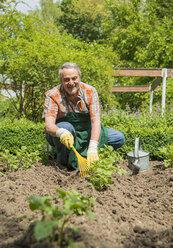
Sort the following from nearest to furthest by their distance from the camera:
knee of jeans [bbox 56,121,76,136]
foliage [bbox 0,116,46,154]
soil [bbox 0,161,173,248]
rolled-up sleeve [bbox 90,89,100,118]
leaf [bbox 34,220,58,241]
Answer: leaf [bbox 34,220,58,241] → soil [bbox 0,161,173,248] → knee of jeans [bbox 56,121,76,136] → rolled-up sleeve [bbox 90,89,100,118] → foliage [bbox 0,116,46,154]

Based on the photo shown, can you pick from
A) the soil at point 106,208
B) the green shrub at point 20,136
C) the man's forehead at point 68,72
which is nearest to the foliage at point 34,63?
the green shrub at point 20,136

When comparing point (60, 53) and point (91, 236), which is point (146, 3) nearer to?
point (60, 53)

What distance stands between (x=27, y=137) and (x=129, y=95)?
7.98m

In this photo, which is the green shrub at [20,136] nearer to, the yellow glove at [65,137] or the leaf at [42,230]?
the yellow glove at [65,137]

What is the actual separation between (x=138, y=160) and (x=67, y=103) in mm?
1150

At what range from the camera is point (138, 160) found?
9.96ft

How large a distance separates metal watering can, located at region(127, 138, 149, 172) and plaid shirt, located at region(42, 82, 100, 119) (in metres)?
0.66

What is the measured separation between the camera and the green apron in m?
2.95

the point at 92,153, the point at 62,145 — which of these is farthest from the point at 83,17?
the point at 92,153

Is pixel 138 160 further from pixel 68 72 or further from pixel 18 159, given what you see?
pixel 18 159

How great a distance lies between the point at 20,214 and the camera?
1735 mm

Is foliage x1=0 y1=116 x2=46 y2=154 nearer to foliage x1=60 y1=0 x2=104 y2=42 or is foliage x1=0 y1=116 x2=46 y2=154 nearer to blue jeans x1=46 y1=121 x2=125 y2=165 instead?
blue jeans x1=46 y1=121 x2=125 y2=165

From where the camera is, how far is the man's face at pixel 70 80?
2723 mm

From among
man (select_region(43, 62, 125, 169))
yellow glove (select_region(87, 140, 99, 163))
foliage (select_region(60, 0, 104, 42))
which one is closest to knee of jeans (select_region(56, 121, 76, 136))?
man (select_region(43, 62, 125, 169))
